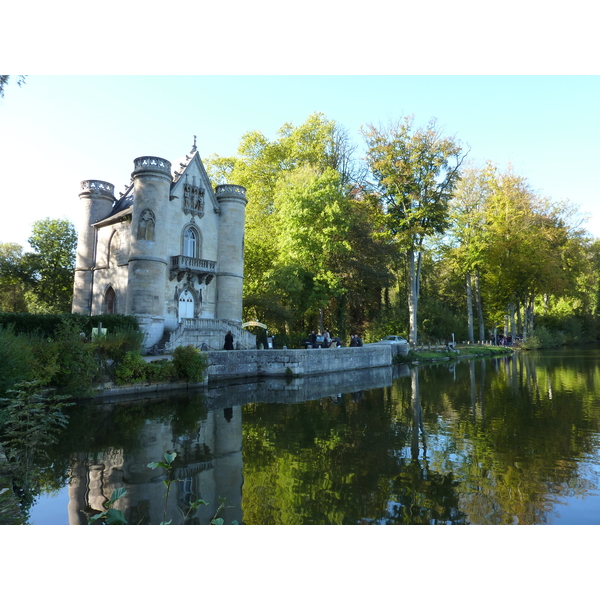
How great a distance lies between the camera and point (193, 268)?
25000 mm

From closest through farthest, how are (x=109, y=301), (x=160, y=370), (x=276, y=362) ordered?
(x=160, y=370), (x=276, y=362), (x=109, y=301)

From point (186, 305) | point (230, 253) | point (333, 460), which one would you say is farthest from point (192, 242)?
point (333, 460)

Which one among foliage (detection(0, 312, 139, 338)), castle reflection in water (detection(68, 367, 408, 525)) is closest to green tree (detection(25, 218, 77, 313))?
foliage (detection(0, 312, 139, 338))

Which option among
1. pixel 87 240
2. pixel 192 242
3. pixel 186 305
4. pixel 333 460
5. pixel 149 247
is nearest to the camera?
pixel 333 460

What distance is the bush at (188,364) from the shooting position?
53.3 feet

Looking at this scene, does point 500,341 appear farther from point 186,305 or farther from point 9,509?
point 9,509

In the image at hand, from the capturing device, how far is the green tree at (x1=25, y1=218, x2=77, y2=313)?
36.2 m

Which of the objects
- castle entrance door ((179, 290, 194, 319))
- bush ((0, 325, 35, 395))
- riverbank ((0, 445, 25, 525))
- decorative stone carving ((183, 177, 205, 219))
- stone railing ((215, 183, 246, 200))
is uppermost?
stone railing ((215, 183, 246, 200))

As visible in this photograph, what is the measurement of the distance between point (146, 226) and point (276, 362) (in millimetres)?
9753

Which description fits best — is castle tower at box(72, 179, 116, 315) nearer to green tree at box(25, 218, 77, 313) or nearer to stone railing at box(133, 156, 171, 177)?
stone railing at box(133, 156, 171, 177)

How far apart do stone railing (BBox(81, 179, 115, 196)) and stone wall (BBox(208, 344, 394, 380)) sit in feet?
53.6

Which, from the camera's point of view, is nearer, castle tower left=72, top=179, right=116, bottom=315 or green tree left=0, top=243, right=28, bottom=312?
castle tower left=72, top=179, right=116, bottom=315

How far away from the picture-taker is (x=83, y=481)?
22.0 feet

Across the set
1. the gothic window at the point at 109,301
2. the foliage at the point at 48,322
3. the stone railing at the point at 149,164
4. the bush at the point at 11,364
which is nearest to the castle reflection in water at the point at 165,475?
the bush at the point at 11,364
